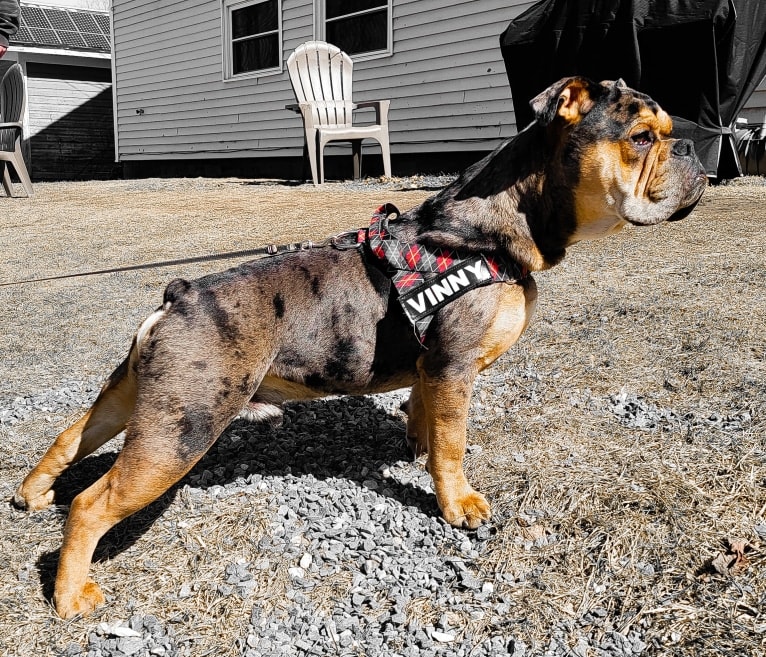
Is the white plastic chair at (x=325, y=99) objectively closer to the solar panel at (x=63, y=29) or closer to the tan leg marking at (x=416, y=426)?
the tan leg marking at (x=416, y=426)

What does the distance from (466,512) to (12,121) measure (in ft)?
42.1

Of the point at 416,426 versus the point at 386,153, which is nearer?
the point at 416,426

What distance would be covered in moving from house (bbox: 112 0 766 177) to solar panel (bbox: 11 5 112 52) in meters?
3.82

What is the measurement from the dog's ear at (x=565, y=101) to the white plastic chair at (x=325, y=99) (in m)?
10.00

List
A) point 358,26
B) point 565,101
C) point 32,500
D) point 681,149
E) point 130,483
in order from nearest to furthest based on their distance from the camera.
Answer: point 130,483 → point 565,101 → point 681,149 → point 32,500 → point 358,26

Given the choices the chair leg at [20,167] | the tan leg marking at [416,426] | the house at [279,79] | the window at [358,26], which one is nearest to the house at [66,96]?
the house at [279,79]

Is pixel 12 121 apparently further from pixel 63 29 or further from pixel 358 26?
pixel 63 29

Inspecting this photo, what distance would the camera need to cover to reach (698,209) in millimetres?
7918

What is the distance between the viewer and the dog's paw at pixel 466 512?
307 centimetres

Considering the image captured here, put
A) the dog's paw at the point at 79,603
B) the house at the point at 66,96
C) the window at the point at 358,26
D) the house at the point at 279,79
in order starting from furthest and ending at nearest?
1. the house at the point at 66,96
2. the window at the point at 358,26
3. the house at the point at 279,79
4. the dog's paw at the point at 79,603

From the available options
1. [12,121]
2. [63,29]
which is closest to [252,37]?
[12,121]

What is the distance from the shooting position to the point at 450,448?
300 centimetres

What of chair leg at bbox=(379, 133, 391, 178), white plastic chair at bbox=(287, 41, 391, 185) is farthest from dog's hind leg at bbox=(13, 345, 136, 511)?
chair leg at bbox=(379, 133, 391, 178)

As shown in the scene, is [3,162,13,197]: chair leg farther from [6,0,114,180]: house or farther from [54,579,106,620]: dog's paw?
[54,579,106,620]: dog's paw
